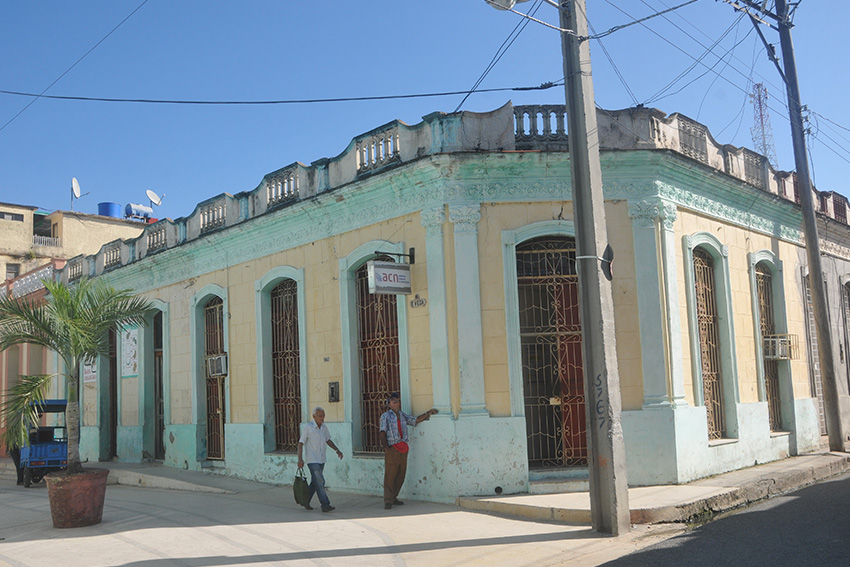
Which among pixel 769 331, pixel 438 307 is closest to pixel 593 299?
pixel 438 307

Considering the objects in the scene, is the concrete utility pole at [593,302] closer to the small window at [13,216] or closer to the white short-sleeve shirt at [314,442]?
the white short-sleeve shirt at [314,442]

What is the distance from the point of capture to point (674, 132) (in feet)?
39.3

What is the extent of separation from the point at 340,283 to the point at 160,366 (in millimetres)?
7592

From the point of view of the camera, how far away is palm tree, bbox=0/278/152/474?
9.89 m

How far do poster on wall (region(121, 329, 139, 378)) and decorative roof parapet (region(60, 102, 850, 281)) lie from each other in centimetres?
378

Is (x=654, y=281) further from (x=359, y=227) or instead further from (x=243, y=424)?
(x=243, y=424)

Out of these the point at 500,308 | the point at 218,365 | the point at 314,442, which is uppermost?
the point at 500,308

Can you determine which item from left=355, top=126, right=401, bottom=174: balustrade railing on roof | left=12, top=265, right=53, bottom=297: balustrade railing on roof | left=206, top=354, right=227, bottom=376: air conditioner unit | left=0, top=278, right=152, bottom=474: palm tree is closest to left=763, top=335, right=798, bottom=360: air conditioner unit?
left=355, top=126, right=401, bottom=174: balustrade railing on roof

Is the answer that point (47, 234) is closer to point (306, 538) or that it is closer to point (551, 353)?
point (551, 353)

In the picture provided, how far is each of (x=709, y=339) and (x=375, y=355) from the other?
5483 mm

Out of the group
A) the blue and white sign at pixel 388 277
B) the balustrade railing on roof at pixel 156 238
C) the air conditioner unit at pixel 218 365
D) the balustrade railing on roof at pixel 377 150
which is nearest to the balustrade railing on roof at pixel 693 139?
the balustrade railing on roof at pixel 377 150

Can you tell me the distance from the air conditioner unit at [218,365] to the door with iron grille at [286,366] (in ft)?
4.36

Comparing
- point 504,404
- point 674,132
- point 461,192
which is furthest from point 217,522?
point 674,132

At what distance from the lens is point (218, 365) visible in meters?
15.3
